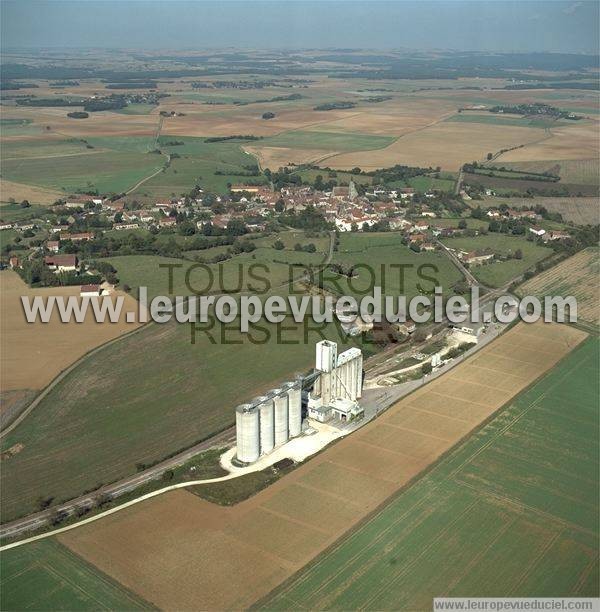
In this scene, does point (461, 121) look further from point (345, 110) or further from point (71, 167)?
point (71, 167)

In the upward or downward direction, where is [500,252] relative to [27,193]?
downward

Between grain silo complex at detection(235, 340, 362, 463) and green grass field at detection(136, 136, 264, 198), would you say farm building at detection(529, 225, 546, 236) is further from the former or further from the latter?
grain silo complex at detection(235, 340, 362, 463)

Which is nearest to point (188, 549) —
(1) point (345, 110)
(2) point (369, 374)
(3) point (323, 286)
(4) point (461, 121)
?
(2) point (369, 374)

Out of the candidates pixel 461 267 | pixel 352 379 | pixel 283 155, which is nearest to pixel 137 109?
pixel 283 155

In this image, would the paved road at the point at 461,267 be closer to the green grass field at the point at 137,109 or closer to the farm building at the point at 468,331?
the farm building at the point at 468,331

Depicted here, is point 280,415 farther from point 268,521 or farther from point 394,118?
point 394,118

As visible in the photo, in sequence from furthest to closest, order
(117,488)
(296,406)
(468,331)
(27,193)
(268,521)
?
(27,193) → (468,331) → (296,406) → (117,488) → (268,521)

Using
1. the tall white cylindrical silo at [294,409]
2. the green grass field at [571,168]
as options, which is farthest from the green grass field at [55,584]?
the green grass field at [571,168]

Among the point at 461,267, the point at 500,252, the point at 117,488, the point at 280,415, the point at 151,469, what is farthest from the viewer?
the point at 500,252
